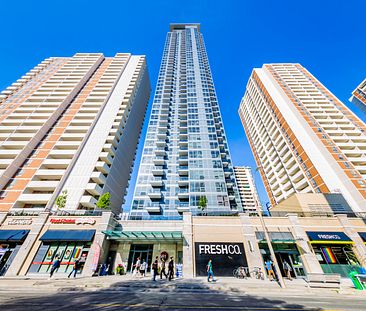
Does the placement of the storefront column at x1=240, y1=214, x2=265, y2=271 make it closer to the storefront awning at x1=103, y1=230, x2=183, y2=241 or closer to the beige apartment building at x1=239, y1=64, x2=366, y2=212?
the storefront awning at x1=103, y1=230, x2=183, y2=241

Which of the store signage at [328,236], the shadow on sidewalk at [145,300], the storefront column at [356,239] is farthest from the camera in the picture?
the store signage at [328,236]

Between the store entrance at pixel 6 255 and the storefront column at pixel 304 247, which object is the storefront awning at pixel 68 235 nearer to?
the store entrance at pixel 6 255

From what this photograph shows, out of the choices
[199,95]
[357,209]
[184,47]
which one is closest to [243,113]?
[199,95]

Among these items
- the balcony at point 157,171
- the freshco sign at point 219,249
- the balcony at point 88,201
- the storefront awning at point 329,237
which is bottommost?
the freshco sign at point 219,249

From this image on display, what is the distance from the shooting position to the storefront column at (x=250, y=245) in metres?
18.2

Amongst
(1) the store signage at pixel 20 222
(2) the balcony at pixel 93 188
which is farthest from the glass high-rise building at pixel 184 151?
(1) the store signage at pixel 20 222

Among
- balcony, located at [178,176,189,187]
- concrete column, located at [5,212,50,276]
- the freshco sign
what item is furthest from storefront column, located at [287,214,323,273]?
concrete column, located at [5,212,50,276]

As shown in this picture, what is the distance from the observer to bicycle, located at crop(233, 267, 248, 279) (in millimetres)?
17125

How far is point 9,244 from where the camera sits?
19312 mm

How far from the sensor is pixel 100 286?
12.1m

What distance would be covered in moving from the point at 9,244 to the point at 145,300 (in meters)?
21.7

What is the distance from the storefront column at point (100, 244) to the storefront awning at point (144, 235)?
77 cm

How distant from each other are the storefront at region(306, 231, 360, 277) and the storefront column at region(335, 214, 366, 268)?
38 cm

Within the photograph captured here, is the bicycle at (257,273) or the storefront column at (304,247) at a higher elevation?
the storefront column at (304,247)
